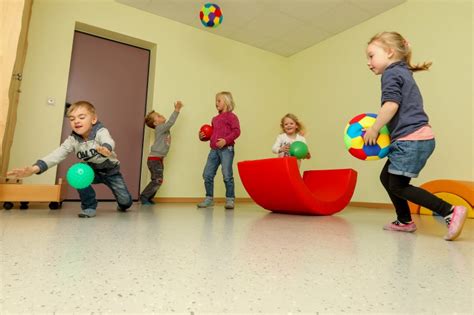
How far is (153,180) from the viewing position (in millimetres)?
3520

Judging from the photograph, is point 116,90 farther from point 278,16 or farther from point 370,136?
point 370,136

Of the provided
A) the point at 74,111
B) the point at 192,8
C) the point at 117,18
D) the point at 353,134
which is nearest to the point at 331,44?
the point at 192,8

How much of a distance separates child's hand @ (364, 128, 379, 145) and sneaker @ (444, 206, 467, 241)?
49 cm

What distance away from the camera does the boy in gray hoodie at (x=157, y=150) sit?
11.5 ft

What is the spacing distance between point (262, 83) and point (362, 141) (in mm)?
3320

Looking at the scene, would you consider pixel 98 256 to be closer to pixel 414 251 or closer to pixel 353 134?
pixel 414 251

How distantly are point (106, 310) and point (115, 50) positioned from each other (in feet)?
12.7

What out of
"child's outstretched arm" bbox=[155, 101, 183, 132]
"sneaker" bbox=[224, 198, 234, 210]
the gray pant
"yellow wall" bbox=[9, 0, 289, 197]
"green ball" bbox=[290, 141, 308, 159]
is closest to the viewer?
"green ball" bbox=[290, 141, 308, 159]

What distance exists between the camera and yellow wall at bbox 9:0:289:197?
127 inches

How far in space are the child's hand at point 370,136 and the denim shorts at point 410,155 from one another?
0.11m

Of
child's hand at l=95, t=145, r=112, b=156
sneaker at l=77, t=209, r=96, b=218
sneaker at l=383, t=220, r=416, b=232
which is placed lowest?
sneaker at l=77, t=209, r=96, b=218

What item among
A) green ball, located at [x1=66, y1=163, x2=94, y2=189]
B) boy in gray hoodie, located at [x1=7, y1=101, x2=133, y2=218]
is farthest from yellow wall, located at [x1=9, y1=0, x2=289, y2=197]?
green ball, located at [x1=66, y1=163, x2=94, y2=189]

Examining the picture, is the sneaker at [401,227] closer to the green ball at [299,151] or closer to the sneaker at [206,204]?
the green ball at [299,151]

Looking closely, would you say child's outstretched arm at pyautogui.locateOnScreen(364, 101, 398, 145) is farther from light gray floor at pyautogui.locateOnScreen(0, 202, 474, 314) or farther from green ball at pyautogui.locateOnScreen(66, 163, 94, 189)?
green ball at pyautogui.locateOnScreen(66, 163, 94, 189)
